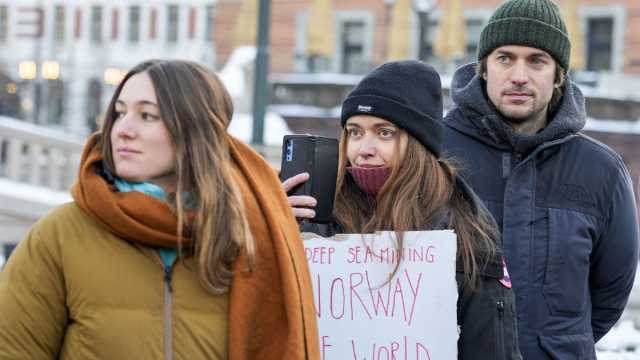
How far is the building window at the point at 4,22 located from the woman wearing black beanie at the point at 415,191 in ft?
160

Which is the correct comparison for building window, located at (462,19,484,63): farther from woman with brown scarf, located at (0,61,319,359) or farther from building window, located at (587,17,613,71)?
woman with brown scarf, located at (0,61,319,359)

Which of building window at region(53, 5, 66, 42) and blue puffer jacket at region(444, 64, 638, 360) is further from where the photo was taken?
building window at region(53, 5, 66, 42)

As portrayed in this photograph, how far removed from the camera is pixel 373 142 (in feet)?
9.67

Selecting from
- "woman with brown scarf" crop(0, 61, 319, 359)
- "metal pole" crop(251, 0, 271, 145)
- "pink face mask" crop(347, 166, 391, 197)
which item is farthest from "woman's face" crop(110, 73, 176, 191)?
"metal pole" crop(251, 0, 271, 145)

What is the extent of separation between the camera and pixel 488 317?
2.77m

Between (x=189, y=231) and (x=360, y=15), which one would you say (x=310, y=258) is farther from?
(x=360, y=15)

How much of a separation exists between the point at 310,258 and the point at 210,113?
657 millimetres

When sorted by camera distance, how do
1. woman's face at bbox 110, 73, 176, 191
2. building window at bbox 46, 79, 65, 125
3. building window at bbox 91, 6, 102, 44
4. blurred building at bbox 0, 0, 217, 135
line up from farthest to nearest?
building window at bbox 91, 6, 102, 44, building window at bbox 46, 79, 65, 125, blurred building at bbox 0, 0, 217, 135, woman's face at bbox 110, 73, 176, 191

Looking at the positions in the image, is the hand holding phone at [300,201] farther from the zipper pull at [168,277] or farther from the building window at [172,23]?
the building window at [172,23]

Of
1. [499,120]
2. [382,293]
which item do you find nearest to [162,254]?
[382,293]

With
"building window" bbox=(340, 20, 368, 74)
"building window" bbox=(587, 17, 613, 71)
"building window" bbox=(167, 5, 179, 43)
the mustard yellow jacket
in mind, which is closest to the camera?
the mustard yellow jacket

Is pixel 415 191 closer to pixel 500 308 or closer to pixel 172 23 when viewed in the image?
pixel 500 308

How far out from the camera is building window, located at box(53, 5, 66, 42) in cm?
4783

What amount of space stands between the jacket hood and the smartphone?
66 centimetres
